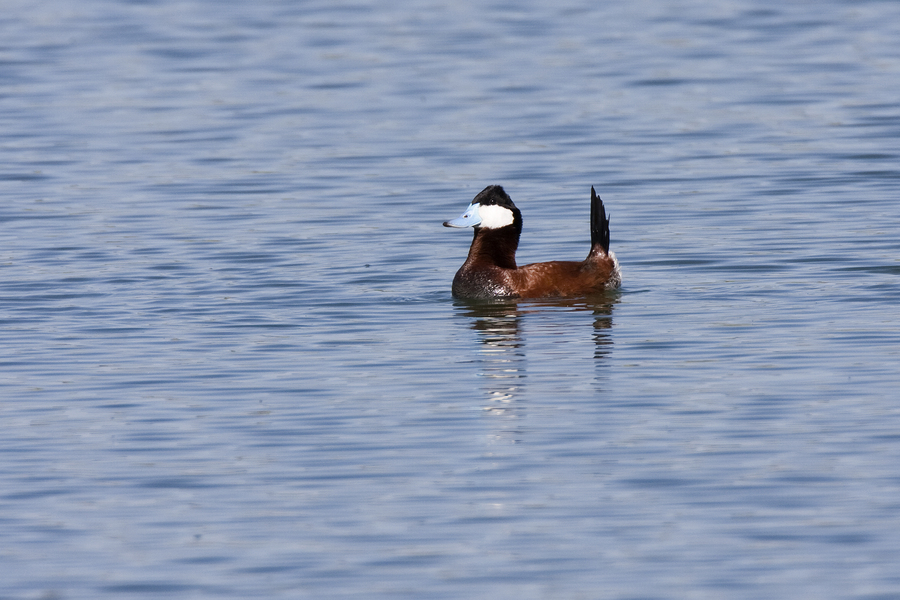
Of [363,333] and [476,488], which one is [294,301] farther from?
[476,488]

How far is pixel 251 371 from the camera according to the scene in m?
10.7

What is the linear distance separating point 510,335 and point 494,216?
2.03m

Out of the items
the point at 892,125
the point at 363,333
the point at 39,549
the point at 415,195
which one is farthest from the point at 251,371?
the point at 892,125

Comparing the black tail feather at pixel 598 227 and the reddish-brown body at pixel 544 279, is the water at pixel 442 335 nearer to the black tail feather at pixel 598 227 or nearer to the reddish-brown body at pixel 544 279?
the reddish-brown body at pixel 544 279

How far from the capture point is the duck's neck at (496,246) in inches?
544

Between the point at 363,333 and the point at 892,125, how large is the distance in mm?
11750

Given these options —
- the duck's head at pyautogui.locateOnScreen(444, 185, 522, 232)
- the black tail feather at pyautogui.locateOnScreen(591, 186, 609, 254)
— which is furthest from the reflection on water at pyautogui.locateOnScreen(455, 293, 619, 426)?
the duck's head at pyautogui.locateOnScreen(444, 185, 522, 232)

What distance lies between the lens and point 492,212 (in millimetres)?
13781

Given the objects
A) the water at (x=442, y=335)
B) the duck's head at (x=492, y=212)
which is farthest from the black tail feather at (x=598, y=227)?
the duck's head at (x=492, y=212)

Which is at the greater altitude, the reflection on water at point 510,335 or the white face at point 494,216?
the white face at point 494,216

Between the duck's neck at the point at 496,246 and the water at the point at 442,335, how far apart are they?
0.56m

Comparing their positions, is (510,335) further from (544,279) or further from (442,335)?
(544,279)

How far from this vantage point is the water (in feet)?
23.9

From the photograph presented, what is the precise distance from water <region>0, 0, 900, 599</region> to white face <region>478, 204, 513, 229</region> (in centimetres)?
79
